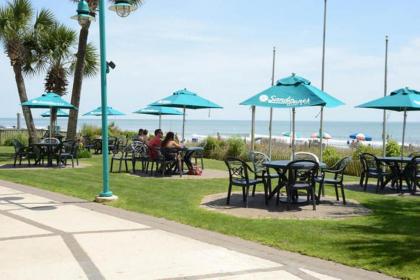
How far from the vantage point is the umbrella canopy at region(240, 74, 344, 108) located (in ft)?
30.5

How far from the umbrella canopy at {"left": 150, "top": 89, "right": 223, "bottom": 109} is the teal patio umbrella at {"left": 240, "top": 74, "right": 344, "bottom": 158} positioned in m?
4.55

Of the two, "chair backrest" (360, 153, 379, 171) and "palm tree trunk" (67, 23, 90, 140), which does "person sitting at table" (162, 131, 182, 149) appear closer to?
"chair backrest" (360, 153, 379, 171)

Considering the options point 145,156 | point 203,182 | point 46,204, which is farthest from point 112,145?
point 46,204

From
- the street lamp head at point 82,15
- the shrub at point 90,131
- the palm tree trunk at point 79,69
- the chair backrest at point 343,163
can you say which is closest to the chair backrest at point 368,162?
the chair backrest at point 343,163

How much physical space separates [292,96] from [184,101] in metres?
5.39

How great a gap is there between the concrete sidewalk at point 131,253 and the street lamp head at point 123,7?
3.59m

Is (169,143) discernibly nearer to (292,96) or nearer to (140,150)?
(140,150)

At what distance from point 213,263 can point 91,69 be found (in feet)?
62.1

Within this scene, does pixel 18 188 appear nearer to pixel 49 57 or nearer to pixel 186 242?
pixel 186 242

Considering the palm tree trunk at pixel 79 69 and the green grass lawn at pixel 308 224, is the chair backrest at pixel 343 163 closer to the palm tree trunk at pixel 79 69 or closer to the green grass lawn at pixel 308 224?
the green grass lawn at pixel 308 224

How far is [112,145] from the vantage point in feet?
70.8

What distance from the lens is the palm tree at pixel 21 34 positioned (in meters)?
19.3

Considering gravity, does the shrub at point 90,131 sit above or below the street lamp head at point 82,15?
below

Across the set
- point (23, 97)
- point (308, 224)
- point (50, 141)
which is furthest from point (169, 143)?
point (23, 97)
